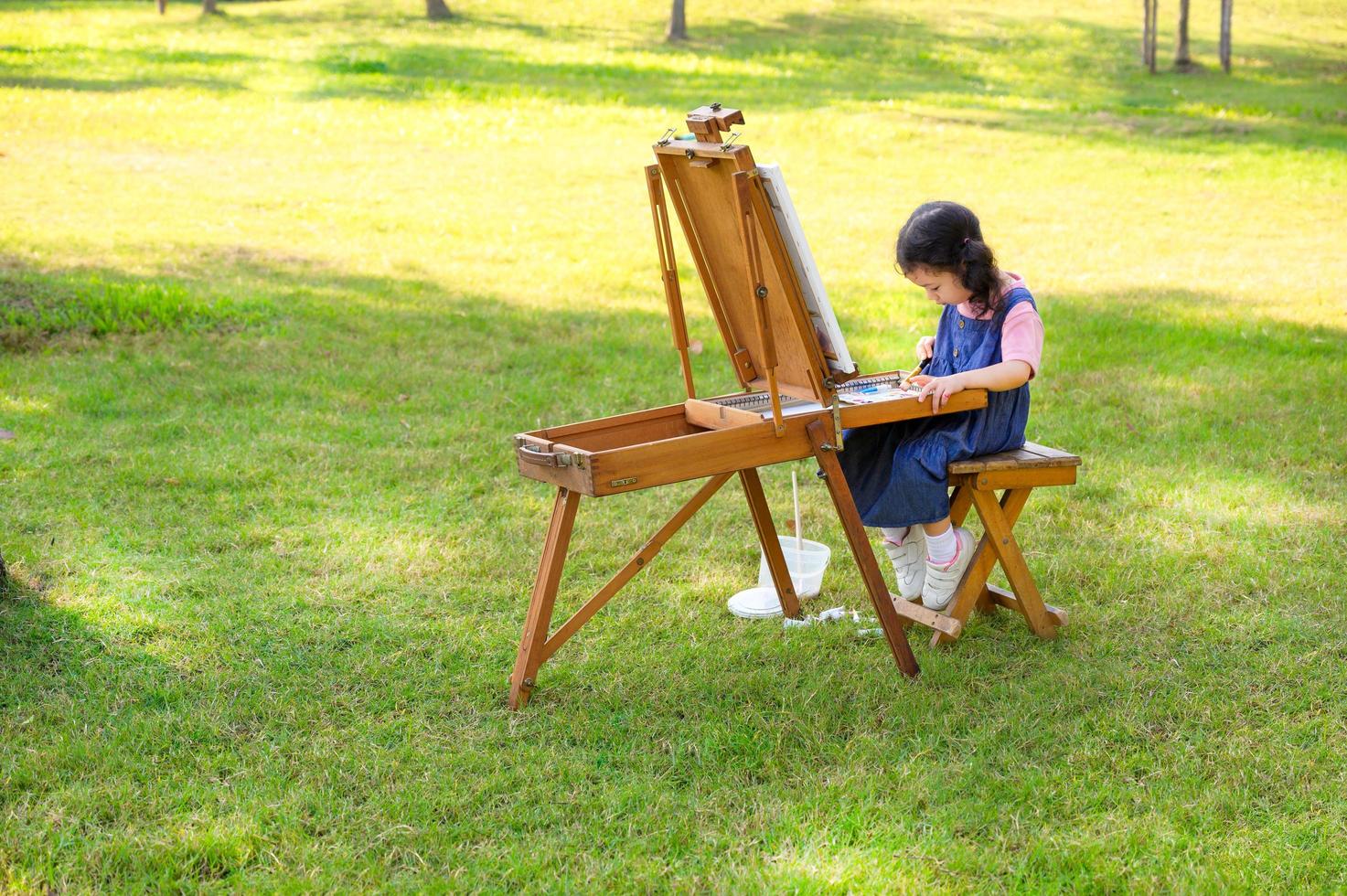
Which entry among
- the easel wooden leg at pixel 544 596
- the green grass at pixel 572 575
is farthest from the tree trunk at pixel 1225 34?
the easel wooden leg at pixel 544 596

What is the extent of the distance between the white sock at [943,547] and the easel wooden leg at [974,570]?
2.9 inches

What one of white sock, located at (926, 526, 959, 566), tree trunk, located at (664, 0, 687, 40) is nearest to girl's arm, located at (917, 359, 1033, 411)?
white sock, located at (926, 526, 959, 566)

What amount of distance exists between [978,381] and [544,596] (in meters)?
1.51

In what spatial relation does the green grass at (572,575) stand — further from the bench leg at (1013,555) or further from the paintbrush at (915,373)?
the paintbrush at (915,373)

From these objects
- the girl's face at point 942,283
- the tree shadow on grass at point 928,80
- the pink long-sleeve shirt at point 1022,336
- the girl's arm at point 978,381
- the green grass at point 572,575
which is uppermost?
the tree shadow on grass at point 928,80

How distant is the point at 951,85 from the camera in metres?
23.5

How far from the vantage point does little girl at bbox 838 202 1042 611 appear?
3889 millimetres

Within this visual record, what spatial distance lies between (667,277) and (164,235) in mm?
8033

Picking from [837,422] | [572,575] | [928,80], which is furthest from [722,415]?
[928,80]

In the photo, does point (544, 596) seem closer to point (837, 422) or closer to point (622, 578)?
point (622, 578)

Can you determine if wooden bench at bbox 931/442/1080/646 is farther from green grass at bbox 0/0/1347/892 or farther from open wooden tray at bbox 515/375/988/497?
open wooden tray at bbox 515/375/988/497

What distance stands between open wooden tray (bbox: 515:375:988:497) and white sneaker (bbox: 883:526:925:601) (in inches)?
25.6

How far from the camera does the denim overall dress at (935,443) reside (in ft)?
13.3

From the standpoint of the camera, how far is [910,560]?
176 inches
